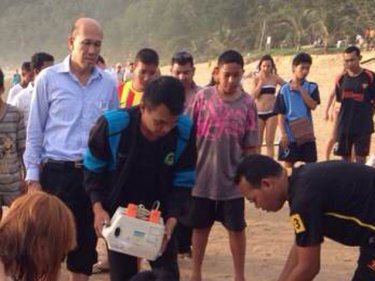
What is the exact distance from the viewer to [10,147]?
17.7 ft

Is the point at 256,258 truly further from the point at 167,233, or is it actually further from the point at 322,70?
the point at 322,70

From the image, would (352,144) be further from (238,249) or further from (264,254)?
(238,249)

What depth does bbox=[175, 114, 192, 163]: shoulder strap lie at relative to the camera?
4402mm

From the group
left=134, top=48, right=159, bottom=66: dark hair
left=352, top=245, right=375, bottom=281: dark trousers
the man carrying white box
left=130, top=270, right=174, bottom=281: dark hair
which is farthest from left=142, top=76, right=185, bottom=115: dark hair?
left=134, top=48, right=159, bottom=66: dark hair

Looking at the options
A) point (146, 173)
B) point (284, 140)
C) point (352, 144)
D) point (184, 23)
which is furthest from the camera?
point (184, 23)

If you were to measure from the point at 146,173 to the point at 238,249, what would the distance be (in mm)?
1777

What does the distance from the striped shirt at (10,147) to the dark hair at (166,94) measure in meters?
1.60

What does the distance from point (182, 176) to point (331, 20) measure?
44867 mm

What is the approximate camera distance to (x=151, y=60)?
20.4ft

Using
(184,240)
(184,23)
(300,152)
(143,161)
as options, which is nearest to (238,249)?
(184,240)

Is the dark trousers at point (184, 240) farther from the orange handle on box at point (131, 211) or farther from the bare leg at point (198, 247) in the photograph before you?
the orange handle on box at point (131, 211)

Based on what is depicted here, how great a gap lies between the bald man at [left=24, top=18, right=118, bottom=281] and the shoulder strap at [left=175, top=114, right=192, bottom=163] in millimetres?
858

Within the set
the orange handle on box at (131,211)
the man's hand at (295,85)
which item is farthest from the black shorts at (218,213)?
the man's hand at (295,85)

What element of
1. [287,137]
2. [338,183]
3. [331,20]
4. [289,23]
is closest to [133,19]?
[289,23]
